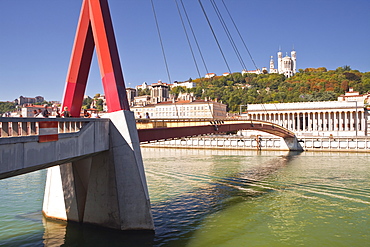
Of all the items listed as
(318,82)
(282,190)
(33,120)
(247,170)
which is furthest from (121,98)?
(318,82)

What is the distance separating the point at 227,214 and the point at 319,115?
66.8 m

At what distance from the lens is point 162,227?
1230cm

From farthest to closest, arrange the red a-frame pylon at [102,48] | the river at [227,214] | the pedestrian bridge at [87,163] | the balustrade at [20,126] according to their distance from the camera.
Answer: the red a-frame pylon at [102,48]
the river at [227,214]
the pedestrian bridge at [87,163]
the balustrade at [20,126]

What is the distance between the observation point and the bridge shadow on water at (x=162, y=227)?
11.0m

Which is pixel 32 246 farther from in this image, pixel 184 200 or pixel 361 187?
pixel 361 187

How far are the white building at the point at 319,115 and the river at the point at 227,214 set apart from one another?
50114 mm

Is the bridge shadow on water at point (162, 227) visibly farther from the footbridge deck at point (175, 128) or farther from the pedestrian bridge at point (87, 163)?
the footbridge deck at point (175, 128)

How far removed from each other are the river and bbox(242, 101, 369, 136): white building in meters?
50.1

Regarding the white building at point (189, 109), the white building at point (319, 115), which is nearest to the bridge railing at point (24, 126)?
the white building at point (319, 115)

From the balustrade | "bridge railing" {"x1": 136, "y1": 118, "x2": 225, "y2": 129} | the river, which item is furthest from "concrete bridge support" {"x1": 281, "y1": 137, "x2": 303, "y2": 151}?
the balustrade

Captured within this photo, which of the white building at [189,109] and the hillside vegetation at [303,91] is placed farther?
the hillside vegetation at [303,91]

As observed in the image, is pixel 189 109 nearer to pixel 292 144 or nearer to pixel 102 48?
pixel 292 144

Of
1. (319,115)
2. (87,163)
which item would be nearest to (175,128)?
(87,163)

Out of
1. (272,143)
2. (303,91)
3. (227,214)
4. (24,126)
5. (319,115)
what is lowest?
(227,214)
